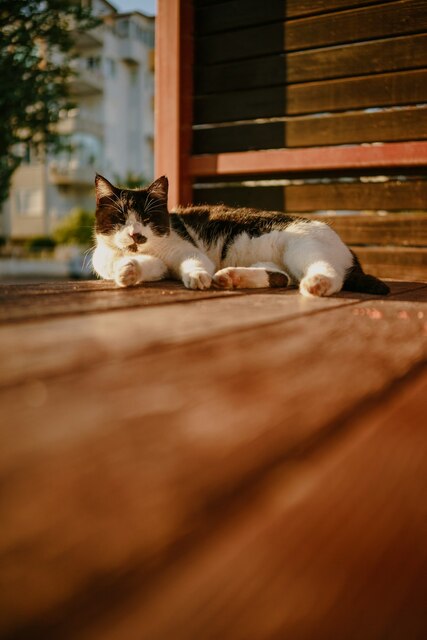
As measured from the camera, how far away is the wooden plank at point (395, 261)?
3010mm

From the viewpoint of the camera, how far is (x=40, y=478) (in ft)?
1.20

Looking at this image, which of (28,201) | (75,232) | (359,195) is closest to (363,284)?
(359,195)

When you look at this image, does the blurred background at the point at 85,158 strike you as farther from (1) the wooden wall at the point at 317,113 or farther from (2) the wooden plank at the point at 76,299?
(2) the wooden plank at the point at 76,299

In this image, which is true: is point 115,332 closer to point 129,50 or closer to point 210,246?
point 210,246

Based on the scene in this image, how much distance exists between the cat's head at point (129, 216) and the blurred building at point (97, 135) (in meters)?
20.5

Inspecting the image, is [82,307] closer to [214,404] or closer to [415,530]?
[214,404]

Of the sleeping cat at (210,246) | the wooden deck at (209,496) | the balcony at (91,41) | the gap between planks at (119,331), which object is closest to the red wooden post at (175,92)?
the sleeping cat at (210,246)

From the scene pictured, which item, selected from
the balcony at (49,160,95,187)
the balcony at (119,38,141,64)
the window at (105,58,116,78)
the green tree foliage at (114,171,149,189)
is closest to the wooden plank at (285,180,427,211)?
the green tree foliage at (114,171,149,189)

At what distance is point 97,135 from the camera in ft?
74.7

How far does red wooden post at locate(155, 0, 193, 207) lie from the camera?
132 inches

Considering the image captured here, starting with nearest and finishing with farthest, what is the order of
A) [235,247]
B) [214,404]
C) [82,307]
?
[214,404], [82,307], [235,247]

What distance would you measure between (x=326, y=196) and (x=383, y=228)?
40 centimetres

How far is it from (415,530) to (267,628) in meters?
0.20

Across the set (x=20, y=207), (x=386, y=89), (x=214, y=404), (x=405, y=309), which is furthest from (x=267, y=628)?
(x=20, y=207)
